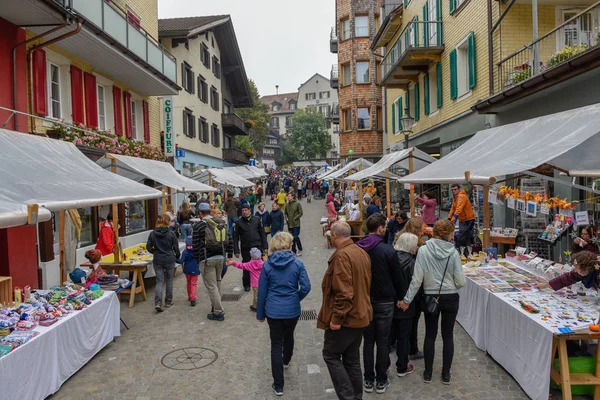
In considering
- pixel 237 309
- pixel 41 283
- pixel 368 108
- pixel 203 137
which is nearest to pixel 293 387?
pixel 237 309

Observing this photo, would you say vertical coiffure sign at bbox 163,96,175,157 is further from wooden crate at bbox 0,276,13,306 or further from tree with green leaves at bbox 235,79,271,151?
tree with green leaves at bbox 235,79,271,151

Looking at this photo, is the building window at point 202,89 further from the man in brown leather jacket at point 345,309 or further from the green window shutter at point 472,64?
the man in brown leather jacket at point 345,309

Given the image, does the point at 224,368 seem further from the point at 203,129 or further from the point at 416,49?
the point at 203,129

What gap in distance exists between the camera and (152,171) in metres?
12.0

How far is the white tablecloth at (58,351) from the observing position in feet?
14.6

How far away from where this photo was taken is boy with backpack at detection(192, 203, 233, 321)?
25.4 feet

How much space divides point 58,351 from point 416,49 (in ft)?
48.9

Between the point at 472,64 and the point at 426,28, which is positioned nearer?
the point at 472,64

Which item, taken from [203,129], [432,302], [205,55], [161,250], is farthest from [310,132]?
[432,302]

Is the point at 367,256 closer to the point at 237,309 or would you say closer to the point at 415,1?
the point at 237,309

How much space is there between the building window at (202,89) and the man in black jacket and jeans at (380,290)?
2294cm

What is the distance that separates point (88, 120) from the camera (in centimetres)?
1224

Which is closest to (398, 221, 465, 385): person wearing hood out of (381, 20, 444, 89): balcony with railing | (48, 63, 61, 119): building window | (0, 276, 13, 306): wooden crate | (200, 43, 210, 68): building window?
(0, 276, 13, 306): wooden crate

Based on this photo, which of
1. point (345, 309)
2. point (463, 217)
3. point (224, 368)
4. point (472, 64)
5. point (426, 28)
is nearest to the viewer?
point (345, 309)
